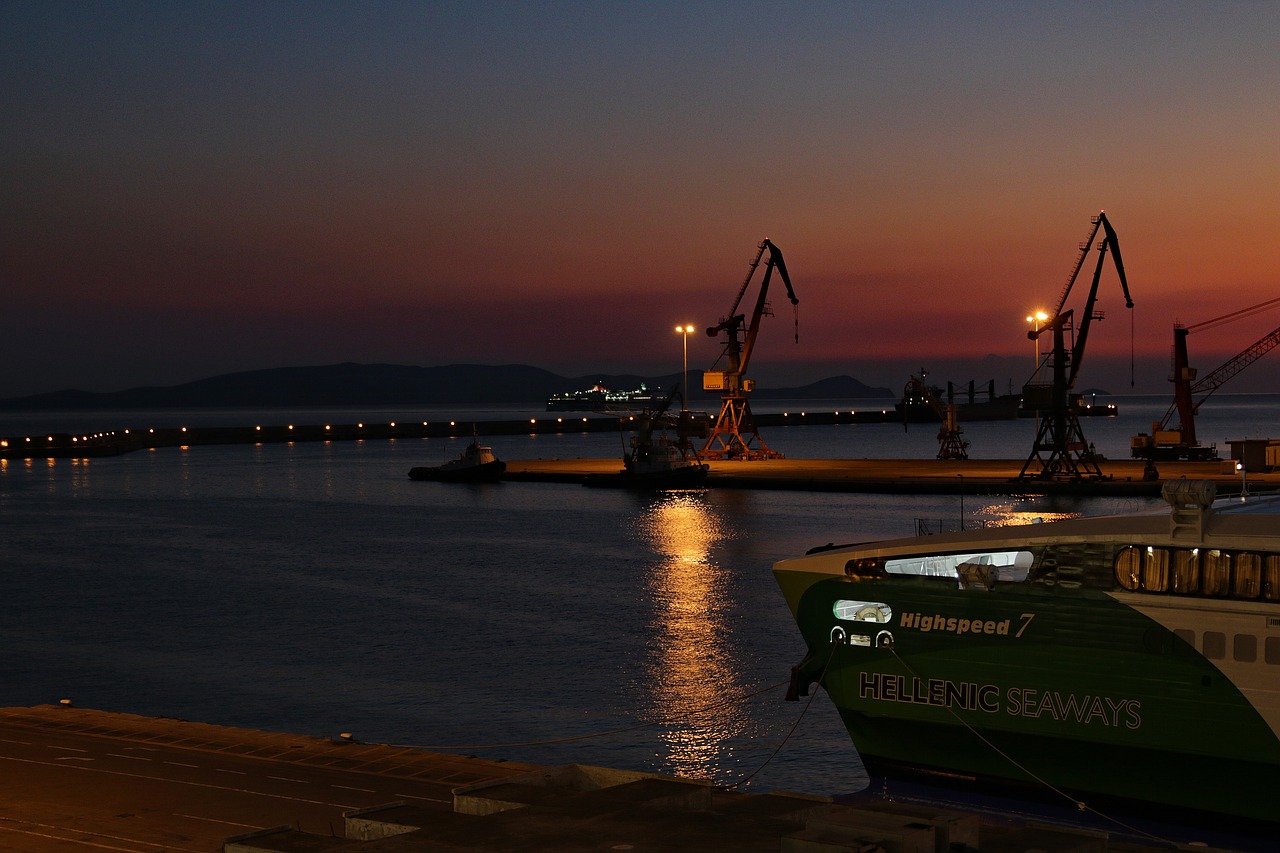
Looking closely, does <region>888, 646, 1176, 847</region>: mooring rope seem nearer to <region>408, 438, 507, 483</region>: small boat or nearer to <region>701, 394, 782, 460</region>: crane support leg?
<region>408, 438, 507, 483</region>: small boat

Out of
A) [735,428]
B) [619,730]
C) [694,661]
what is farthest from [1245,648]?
[735,428]

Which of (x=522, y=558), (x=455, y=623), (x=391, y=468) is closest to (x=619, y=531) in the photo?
(x=522, y=558)

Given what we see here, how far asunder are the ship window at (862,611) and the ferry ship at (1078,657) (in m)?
0.03

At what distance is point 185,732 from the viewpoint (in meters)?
24.7

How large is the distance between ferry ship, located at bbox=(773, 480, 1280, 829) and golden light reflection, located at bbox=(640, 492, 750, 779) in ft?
17.9

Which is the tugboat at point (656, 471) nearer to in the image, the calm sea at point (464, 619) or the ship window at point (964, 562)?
the calm sea at point (464, 619)

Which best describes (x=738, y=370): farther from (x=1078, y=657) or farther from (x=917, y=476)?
(x=1078, y=657)

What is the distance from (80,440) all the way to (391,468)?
2484 inches

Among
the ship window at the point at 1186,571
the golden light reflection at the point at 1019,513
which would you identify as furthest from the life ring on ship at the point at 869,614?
the golden light reflection at the point at 1019,513

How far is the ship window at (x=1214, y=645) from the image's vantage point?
65.2 feet

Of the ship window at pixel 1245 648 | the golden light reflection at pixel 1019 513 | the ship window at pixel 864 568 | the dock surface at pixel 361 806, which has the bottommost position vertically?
the golden light reflection at pixel 1019 513

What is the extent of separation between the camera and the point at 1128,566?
2073cm

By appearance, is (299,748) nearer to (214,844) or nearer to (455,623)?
(214,844)

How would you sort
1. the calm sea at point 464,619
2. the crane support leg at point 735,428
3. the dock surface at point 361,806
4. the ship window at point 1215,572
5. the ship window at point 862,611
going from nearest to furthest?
the dock surface at point 361,806 < the ship window at point 1215,572 < the ship window at point 862,611 < the calm sea at point 464,619 < the crane support leg at point 735,428
